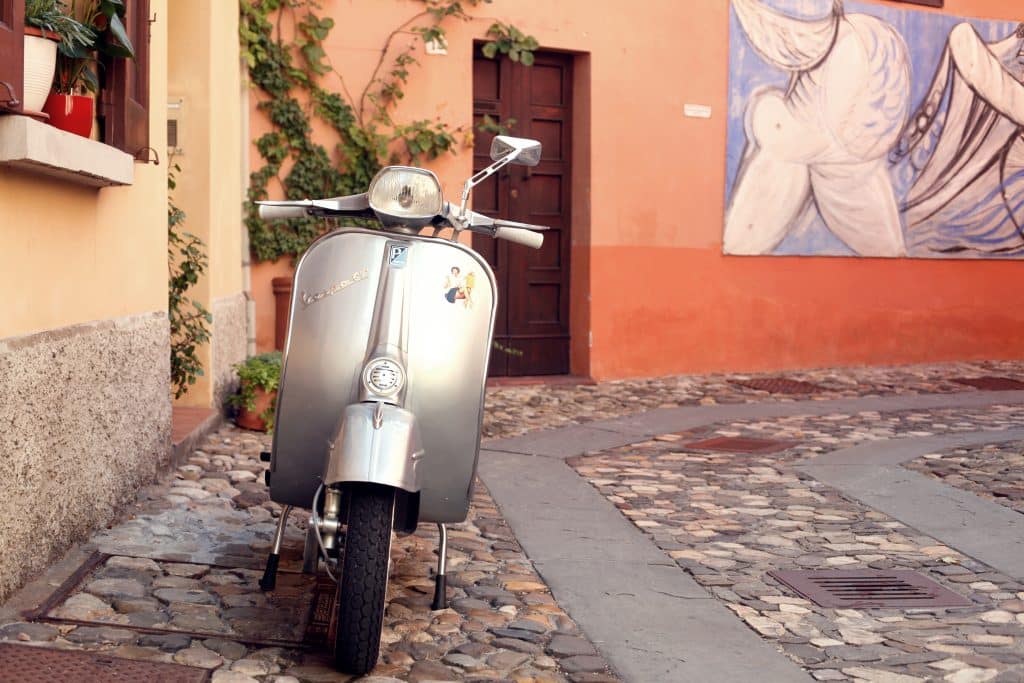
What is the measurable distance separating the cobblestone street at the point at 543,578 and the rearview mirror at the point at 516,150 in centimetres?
140

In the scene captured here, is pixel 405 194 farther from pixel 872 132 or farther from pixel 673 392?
pixel 872 132

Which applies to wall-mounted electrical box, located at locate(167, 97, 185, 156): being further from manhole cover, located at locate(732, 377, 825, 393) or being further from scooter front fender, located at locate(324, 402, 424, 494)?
manhole cover, located at locate(732, 377, 825, 393)

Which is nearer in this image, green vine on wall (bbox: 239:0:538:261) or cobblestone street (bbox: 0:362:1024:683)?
cobblestone street (bbox: 0:362:1024:683)

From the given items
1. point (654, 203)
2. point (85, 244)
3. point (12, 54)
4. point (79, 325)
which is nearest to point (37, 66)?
point (12, 54)

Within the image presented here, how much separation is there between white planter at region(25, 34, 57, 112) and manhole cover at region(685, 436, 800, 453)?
164 inches

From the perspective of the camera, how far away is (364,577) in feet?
9.45

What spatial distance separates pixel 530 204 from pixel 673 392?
1973mm

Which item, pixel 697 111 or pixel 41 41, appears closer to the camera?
pixel 41 41

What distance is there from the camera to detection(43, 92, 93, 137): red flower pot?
382 cm

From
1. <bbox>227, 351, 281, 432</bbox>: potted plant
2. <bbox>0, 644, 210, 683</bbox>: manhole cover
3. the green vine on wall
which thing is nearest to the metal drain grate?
<bbox>0, 644, 210, 683</bbox>: manhole cover

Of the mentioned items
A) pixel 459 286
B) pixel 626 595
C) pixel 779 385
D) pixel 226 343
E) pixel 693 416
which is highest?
pixel 459 286

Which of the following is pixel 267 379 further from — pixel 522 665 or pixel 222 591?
pixel 522 665

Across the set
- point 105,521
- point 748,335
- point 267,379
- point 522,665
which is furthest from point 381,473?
point 748,335

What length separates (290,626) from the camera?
3.43m
